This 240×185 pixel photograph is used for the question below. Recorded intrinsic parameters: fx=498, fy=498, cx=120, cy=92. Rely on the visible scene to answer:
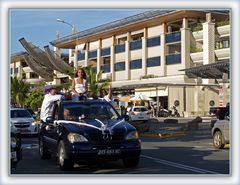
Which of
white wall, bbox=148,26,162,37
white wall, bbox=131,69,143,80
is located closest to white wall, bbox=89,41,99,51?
white wall, bbox=131,69,143,80

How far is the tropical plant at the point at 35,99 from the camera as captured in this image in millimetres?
62500

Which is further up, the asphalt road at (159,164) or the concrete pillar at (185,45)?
the concrete pillar at (185,45)

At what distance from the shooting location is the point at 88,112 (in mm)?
11227

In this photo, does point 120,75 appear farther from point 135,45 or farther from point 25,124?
point 25,124

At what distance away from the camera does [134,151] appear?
10.6 m

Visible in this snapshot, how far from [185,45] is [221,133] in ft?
137

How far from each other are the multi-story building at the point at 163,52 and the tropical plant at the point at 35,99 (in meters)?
7.00

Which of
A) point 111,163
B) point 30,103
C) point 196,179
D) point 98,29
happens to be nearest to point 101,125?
point 111,163

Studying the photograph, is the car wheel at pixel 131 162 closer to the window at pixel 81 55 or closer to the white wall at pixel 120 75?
the white wall at pixel 120 75

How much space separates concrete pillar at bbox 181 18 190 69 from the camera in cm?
5681

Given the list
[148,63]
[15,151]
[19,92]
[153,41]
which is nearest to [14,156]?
[15,151]

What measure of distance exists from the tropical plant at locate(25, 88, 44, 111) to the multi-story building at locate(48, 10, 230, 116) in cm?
700

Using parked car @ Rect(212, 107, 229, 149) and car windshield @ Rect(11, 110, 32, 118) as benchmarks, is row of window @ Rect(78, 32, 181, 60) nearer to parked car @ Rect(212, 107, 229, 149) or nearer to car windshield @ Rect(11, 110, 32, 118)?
car windshield @ Rect(11, 110, 32, 118)

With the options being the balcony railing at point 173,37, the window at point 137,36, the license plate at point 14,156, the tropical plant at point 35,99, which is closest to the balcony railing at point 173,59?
the balcony railing at point 173,37
